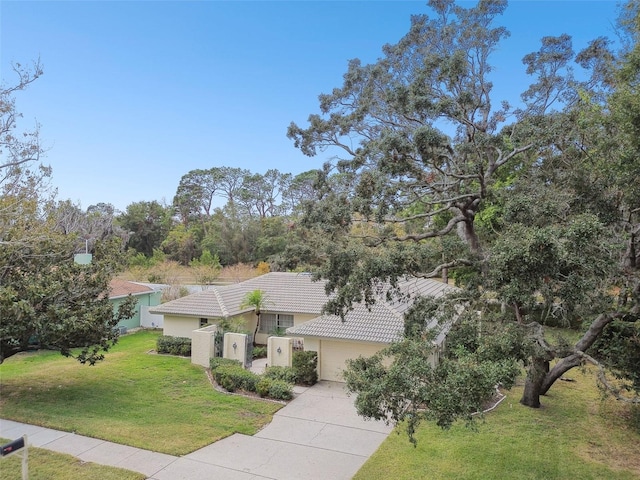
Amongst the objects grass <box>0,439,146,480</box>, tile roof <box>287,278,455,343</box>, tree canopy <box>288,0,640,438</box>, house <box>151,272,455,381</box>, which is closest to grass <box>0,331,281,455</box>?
grass <box>0,439,146,480</box>

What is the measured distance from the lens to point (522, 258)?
22.5 feet

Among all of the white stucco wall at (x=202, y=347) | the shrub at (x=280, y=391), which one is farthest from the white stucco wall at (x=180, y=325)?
the shrub at (x=280, y=391)

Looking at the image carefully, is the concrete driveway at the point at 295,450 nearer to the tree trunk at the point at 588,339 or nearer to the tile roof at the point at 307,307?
the tile roof at the point at 307,307

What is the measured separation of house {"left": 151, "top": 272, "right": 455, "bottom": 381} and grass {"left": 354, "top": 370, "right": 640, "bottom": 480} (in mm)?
3949

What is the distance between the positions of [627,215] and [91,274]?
51.5 ft

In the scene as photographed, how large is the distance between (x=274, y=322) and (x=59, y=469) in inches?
525

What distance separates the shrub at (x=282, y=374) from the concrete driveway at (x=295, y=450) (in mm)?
1659

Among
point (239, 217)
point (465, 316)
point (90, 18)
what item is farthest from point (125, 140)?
point (239, 217)

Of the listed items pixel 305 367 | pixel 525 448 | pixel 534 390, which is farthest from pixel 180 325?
pixel 525 448

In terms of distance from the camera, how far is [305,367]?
51.6 ft

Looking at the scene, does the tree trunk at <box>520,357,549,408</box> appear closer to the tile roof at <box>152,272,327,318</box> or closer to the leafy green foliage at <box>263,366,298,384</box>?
the leafy green foliage at <box>263,366,298,384</box>

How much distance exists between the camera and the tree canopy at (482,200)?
273 inches

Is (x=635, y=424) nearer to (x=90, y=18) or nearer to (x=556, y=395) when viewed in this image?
(x=556, y=395)

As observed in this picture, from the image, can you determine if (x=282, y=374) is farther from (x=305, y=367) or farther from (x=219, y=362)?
(x=219, y=362)
